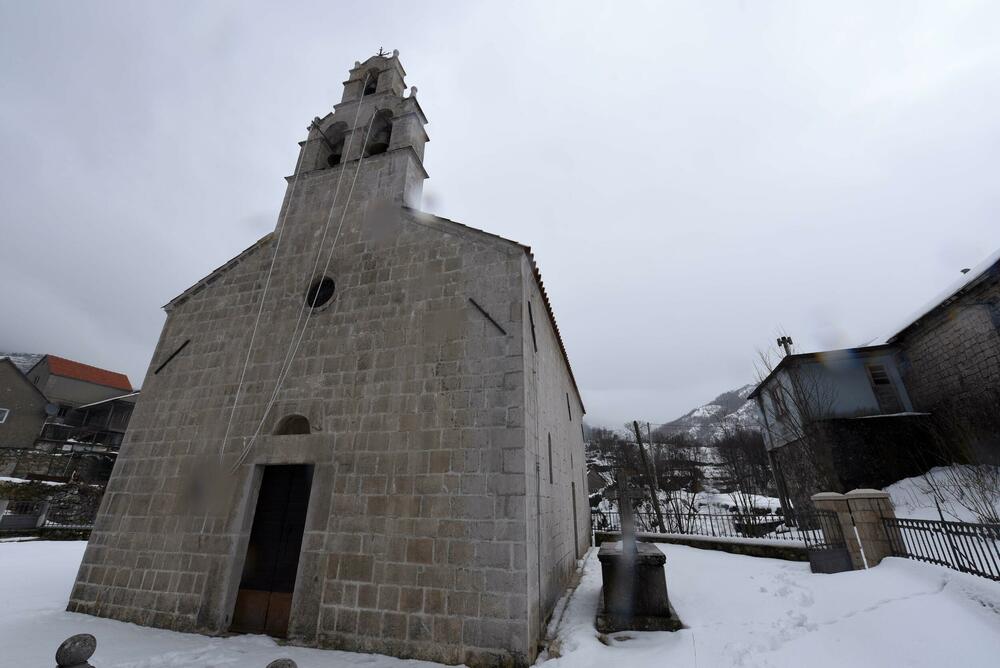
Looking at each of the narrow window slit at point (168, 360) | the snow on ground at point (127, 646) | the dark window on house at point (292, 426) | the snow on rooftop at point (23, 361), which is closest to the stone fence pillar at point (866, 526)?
the snow on ground at point (127, 646)

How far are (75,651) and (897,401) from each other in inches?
993

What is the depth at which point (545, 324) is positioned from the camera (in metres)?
9.10

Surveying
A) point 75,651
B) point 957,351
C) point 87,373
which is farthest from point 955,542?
point 87,373

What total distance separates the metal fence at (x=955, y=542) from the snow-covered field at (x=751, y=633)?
1.26 ft

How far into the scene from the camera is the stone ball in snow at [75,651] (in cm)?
355

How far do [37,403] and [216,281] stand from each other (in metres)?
42.2

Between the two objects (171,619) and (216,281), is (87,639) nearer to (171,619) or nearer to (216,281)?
(171,619)

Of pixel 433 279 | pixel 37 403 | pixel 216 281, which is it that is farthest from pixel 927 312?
pixel 37 403

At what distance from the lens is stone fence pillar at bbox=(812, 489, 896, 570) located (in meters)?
7.07

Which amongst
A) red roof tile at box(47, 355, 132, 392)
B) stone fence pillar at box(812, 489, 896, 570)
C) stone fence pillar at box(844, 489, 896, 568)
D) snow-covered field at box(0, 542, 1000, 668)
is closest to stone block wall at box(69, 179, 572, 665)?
snow-covered field at box(0, 542, 1000, 668)

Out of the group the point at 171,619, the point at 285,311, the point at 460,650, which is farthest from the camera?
the point at 285,311

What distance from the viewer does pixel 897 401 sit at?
57.7 ft

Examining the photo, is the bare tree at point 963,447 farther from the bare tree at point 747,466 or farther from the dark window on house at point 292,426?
the bare tree at point 747,466

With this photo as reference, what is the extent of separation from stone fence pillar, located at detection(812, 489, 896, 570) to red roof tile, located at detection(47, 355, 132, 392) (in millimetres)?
61319
